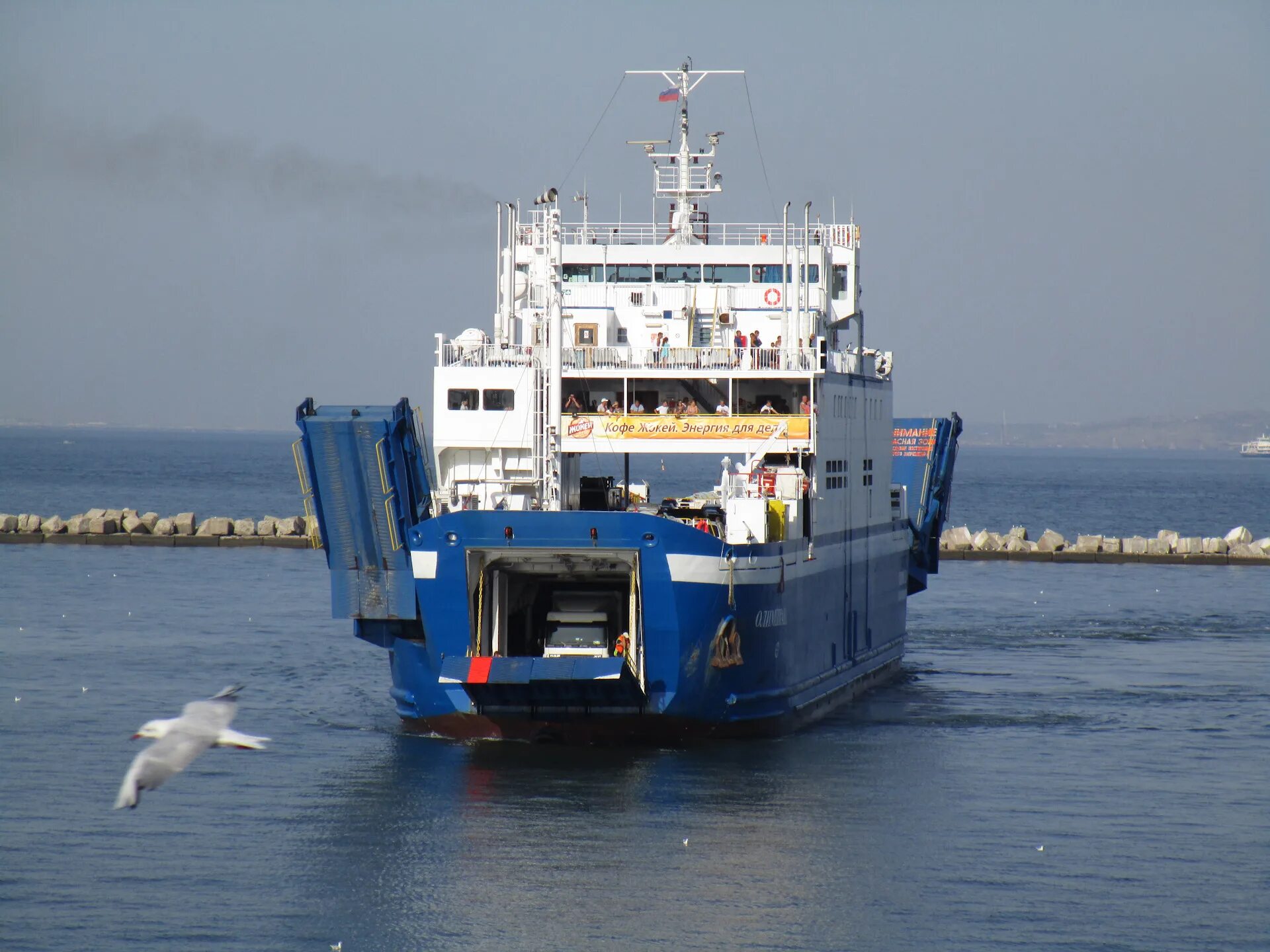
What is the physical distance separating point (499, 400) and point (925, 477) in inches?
641

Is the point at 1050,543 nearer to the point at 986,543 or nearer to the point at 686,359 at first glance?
the point at 986,543

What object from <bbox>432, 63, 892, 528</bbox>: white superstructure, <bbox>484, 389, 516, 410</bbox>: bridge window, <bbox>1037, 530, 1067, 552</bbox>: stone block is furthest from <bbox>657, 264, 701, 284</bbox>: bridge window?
<bbox>1037, 530, 1067, 552</bbox>: stone block

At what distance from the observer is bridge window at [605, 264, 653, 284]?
103 feet

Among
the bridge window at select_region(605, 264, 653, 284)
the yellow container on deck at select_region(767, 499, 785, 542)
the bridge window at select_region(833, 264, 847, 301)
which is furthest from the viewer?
the bridge window at select_region(833, 264, 847, 301)

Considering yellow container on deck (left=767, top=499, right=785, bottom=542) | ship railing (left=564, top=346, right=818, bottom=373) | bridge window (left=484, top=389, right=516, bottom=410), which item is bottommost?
yellow container on deck (left=767, top=499, right=785, bottom=542)

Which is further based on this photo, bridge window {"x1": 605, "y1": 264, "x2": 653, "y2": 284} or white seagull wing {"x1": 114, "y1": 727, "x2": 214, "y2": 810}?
bridge window {"x1": 605, "y1": 264, "x2": 653, "y2": 284}

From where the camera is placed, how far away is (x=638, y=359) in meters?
28.2

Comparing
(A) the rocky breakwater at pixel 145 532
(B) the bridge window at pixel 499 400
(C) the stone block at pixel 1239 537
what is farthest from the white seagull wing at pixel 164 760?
(C) the stone block at pixel 1239 537

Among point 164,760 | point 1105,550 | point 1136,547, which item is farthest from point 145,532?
point 164,760

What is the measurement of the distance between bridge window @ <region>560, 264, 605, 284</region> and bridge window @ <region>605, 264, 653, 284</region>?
0.16 meters

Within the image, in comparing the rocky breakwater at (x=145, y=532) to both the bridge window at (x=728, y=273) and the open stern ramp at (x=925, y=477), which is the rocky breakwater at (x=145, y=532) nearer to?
the open stern ramp at (x=925, y=477)

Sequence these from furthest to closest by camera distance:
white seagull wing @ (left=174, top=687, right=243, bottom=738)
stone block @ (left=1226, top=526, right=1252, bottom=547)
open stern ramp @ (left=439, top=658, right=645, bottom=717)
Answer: stone block @ (left=1226, top=526, right=1252, bottom=547), open stern ramp @ (left=439, top=658, right=645, bottom=717), white seagull wing @ (left=174, top=687, right=243, bottom=738)

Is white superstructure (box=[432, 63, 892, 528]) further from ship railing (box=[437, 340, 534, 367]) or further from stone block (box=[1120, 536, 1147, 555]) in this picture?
stone block (box=[1120, 536, 1147, 555])

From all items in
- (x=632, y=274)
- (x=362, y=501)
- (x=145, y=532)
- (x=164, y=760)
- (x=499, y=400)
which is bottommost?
(x=164, y=760)
